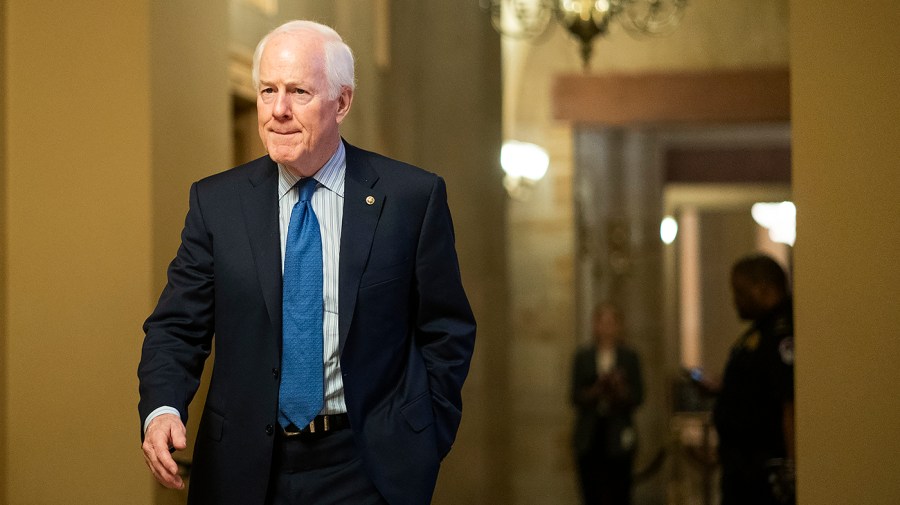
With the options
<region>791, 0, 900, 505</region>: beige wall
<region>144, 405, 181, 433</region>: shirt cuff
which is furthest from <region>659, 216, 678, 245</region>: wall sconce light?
<region>144, 405, 181, 433</region>: shirt cuff

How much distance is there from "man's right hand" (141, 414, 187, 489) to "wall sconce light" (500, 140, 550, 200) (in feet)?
24.7

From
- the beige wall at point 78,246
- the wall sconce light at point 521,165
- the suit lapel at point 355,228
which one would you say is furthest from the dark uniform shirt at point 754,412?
the wall sconce light at point 521,165

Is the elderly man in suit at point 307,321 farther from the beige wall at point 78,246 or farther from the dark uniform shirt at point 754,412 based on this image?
the dark uniform shirt at point 754,412

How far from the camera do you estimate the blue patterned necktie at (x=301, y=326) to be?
2.31 metres

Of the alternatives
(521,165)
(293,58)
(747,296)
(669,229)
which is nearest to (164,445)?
(293,58)

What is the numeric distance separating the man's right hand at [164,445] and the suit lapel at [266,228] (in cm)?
28

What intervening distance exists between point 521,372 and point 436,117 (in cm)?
355

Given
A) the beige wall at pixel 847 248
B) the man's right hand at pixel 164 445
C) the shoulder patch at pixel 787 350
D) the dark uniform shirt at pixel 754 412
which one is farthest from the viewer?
the dark uniform shirt at pixel 754 412

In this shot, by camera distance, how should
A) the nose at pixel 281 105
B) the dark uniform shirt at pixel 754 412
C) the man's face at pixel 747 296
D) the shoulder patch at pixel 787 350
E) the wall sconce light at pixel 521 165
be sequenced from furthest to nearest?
1. the wall sconce light at pixel 521 165
2. the man's face at pixel 747 296
3. the dark uniform shirt at pixel 754 412
4. the shoulder patch at pixel 787 350
5. the nose at pixel 281 105

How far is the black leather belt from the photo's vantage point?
7.62 feet

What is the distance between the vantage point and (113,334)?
3.44m

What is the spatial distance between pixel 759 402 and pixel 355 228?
2.50 m

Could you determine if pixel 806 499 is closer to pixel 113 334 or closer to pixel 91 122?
pixel 113 334

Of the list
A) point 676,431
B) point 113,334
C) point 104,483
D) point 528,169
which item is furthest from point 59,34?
point 676,431
